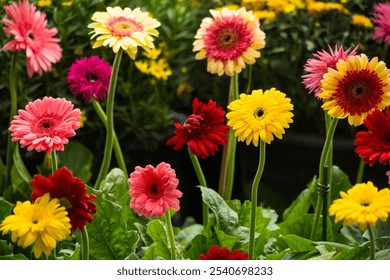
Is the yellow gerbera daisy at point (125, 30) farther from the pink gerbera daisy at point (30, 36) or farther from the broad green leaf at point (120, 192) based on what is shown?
the broad green leaf at point (120, 192)

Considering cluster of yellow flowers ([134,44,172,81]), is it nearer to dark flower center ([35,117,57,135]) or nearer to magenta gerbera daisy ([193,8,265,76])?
magenta gerbera daisy ([193,8,265,76])

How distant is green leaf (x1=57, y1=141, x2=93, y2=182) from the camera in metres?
1.38

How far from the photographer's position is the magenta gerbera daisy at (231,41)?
920 mm

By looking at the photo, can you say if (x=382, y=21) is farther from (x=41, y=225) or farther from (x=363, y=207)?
(x=41, y=225)

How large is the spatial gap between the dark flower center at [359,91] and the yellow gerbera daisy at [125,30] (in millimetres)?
233

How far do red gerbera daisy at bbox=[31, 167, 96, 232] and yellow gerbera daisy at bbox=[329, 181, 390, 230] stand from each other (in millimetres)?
220

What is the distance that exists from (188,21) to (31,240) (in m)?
1.01

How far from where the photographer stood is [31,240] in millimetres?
667

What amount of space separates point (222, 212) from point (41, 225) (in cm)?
34

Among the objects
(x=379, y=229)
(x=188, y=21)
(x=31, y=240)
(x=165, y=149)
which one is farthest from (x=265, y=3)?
(x=31, y=240)

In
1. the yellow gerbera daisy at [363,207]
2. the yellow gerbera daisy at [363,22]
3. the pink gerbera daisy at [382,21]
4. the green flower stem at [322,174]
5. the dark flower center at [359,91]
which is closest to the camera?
the yellow gerbera daisy at [363,207]

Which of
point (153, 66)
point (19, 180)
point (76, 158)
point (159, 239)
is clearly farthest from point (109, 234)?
point (153, 66)

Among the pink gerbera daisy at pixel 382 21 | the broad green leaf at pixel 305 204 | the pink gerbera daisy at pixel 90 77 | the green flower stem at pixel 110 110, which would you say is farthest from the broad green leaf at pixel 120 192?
the pink gerbera daisy at pixel 382 21
